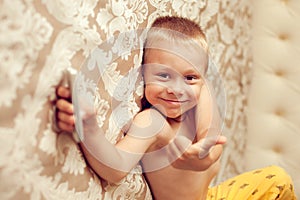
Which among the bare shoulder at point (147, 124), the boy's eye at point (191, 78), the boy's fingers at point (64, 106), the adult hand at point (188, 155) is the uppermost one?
the boy's fingers at point (64, 106)

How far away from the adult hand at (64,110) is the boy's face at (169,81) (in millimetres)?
353

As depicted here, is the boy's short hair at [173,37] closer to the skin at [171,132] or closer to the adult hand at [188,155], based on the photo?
the skin at [171,132]

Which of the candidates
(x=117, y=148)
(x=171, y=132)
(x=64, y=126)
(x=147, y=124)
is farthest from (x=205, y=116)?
(x=64, y=126)

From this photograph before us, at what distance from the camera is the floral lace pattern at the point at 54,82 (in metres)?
0.89

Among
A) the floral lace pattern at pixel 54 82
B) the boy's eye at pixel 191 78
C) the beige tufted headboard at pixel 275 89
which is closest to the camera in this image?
the floral lace pattern at pixel 54 82

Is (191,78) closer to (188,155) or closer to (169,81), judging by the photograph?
(169,81)

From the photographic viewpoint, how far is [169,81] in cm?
130

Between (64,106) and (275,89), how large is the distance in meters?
1.45

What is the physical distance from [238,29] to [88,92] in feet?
3.83

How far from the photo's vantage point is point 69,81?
1.01 meters

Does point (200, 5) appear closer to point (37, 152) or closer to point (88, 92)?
point (88, 92)

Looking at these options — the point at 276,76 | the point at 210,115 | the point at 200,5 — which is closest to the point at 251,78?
the point at 276,76

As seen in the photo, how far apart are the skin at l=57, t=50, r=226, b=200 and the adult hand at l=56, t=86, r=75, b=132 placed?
142 mm

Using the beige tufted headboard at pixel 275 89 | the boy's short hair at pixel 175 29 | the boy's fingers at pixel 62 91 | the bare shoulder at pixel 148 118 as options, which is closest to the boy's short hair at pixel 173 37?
the boy's short hair at pixel 175 29
